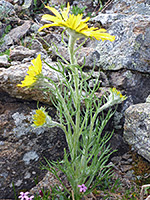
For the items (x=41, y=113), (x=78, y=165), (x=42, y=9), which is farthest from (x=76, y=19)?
(x=42, y=9)

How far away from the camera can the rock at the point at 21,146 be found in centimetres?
186

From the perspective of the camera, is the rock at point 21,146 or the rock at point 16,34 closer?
the rock at point 21,146

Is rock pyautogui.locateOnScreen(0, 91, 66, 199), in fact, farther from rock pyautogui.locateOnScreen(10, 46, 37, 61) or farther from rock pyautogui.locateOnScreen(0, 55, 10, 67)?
rock pyautogui.locateOnScreen(10, 46, 37, 61)

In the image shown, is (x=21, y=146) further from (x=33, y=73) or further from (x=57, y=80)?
(x=33, y=73)

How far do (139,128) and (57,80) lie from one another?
907mm

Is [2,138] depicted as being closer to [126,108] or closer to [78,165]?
[78,165]

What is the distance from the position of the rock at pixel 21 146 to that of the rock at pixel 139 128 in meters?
0.65

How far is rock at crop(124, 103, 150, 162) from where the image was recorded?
1966 millimetres

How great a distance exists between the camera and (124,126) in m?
2.13

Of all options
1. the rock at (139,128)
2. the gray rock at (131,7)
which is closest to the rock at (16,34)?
the gray rock at (131,7)

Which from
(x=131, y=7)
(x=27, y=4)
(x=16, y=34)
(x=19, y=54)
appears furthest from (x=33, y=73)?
(x=27, y=4)

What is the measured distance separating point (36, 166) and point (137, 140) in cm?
98

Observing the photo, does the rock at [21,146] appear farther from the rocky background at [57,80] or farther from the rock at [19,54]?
the rock at [19,54]

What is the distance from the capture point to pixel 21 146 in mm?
1929
